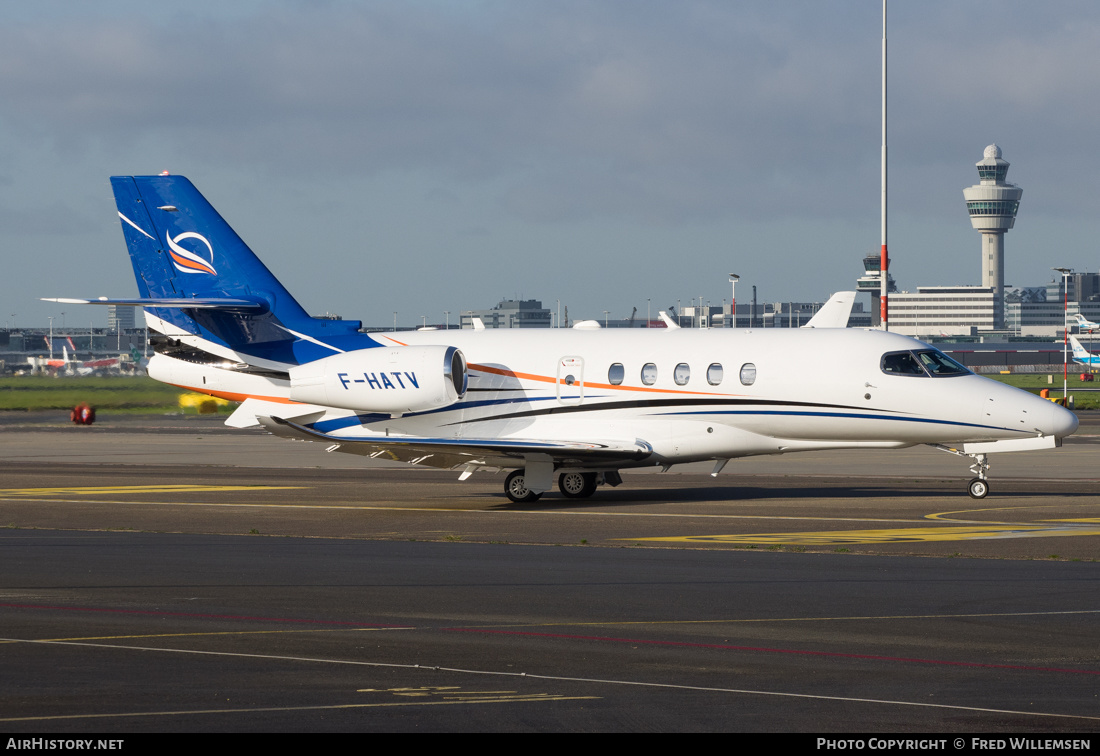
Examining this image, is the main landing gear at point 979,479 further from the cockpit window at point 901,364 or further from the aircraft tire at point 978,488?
the cockpit window at point 901,364

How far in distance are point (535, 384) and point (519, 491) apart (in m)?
2.27

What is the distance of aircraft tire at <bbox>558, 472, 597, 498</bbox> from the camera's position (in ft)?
91.5

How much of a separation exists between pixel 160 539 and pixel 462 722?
12.7 metres

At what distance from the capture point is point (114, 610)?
13414 millimetres

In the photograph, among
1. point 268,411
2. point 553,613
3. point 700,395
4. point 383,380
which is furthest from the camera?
point 268,411

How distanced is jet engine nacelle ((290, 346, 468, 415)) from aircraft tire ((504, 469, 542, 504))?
2.11 meters

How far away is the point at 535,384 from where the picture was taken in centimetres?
2720

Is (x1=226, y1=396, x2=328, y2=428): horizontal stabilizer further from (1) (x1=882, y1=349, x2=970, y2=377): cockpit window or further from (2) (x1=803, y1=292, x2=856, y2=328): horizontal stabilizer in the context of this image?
(1) (x1=882, y1=349, x2=970, y2=377): cockpit window

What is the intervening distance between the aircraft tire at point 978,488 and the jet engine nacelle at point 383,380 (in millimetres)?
10624

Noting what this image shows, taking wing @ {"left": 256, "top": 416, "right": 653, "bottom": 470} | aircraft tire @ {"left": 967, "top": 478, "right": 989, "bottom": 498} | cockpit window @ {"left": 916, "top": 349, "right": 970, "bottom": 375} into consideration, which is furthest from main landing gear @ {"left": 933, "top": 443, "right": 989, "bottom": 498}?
wing @ {"left": 256, "top": 416, "right": 653, "bottom": 470}

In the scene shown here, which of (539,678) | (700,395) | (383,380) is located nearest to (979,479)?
(700,395)

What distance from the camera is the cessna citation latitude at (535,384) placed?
25.6 m

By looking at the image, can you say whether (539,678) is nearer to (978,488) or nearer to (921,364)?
(921,364)

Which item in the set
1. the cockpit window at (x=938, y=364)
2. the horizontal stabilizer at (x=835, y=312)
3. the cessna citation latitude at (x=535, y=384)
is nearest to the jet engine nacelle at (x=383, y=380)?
the cessna citation latitude at (x=535, y=384)
